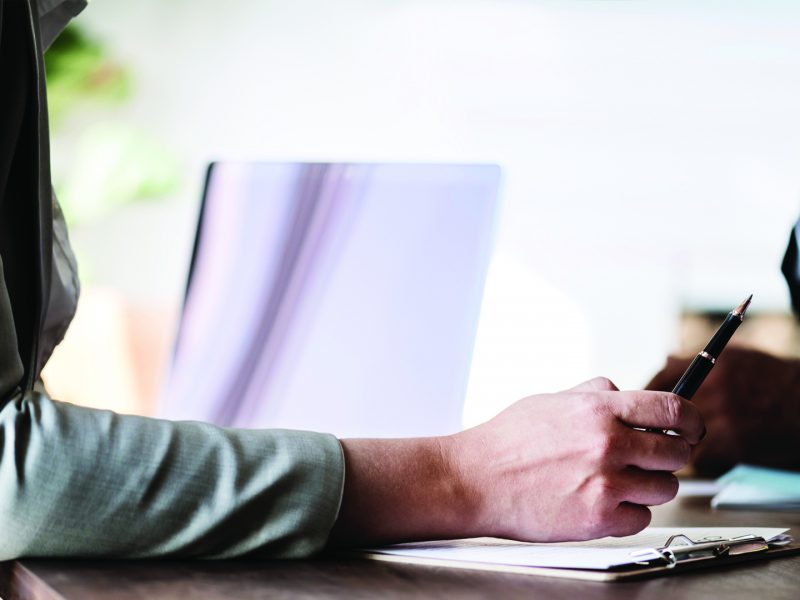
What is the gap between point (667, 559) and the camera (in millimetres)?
507

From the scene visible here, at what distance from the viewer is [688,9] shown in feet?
13.8

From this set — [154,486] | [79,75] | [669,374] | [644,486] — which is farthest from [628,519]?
[79,75]

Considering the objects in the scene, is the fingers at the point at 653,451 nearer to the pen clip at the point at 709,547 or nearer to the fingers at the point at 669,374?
the pen clip at the point at 709,547

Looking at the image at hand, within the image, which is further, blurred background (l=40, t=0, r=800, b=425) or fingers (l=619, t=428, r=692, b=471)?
blurred background (l=40, t=0, r=800, b=425)

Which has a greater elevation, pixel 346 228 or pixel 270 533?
pixel 346 228

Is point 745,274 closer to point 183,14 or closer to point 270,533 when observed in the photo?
point 183,14

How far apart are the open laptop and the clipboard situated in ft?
0.80

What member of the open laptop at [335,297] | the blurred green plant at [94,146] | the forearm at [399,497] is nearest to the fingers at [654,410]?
the forearm at [399,497]

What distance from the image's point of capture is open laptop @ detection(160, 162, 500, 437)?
2.54 ft

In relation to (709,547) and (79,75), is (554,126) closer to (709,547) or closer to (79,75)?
(79,75)

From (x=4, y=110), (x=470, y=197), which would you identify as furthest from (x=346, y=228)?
(x=4, y=110)

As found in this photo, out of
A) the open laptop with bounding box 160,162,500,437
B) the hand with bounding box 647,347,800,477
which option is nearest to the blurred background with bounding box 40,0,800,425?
the hand with bounding box 647,347,800,477

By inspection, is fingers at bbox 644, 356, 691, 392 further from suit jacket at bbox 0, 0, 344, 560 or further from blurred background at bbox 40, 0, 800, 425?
blurred background at bbox 40, 0, 800, 425

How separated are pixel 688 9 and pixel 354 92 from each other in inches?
61.2
